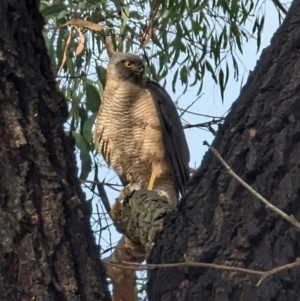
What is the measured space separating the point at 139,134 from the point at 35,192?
5.12 ft

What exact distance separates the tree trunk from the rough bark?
19cm

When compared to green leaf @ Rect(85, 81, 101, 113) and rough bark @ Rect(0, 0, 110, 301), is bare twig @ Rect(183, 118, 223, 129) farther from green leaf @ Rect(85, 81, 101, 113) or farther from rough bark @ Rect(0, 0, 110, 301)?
rough bark @ Rect(0, 0, 110, 301)

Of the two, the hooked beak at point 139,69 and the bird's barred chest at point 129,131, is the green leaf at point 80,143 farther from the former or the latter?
the hooked beak at point 139,69

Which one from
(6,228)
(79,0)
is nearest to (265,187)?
(6,228)

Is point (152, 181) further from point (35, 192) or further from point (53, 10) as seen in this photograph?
point (35, 192)

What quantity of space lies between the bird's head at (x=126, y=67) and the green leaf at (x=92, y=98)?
0.80 ft

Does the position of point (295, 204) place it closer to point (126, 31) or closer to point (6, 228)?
point (6, 228)

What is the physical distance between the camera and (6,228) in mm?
771

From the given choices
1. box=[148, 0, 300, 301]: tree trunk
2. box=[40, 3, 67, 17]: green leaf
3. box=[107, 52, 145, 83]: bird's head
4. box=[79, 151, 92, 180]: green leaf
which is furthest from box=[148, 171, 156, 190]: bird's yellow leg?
box=[148, 0, 300, 301]: tree trunk

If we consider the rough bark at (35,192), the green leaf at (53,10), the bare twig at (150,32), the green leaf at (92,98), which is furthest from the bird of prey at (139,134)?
the rough bark at (35,192)

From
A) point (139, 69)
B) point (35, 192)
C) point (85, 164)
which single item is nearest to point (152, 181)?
point (139, 69)

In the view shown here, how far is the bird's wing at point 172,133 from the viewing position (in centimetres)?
233

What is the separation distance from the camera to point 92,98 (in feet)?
6.63

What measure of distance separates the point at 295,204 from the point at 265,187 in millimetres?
46
